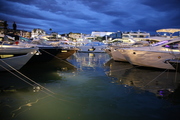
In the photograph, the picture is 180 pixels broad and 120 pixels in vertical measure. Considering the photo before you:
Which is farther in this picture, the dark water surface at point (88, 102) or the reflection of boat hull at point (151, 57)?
the reflection of boat hull at point (151, 57)

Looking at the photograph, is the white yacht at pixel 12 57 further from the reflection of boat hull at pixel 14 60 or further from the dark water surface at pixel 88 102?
the dark water surface at pixel 88 102

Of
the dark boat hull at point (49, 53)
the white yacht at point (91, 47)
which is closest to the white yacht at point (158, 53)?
the dark boat hull at point (49, 53)

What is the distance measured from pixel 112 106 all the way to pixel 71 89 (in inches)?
107

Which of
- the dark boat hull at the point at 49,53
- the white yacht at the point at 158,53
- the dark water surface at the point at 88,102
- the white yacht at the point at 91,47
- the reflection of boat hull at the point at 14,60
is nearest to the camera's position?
the dark water surface at the point at 88,102

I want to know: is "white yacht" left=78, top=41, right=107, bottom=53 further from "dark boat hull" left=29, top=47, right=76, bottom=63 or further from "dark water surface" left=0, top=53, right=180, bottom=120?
"dark water surface" left=0, top=53, right=180, bottom=120

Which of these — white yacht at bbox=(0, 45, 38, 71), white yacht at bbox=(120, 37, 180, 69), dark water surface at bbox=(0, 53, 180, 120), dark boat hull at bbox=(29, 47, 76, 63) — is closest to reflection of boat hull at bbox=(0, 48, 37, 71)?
white yacht at bbox=(0, 45, 38, 71)

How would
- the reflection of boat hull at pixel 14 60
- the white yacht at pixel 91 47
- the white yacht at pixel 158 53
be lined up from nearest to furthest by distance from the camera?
the reflection of boat hull at pixel 14 60 → the white yacht at pixel 158 53 → the white yacht at pixel 91 47

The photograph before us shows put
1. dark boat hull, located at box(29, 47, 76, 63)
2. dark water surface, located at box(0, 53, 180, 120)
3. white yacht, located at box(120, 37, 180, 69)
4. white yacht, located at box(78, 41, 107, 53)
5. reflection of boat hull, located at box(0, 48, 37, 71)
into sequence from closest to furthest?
1. dark water surface, located at box(0, 53, 180, 120)
2. reflection of boat hull, located at box(0, 48, 37, 71)
3. white yacht, located at box(120, 37, 180, 69)
4. dark boat hull, located at box(29, 47, 76, 63)
5. white yacht, located at box(78, 41, 107, 53)

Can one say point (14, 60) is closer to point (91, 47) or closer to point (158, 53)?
point (158, 53)

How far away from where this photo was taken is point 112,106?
589 centimetres

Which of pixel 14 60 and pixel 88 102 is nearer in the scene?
pixel 88 102

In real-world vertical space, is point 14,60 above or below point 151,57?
below

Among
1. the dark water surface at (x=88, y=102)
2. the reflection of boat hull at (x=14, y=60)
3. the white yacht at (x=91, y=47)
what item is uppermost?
the white yacht at (x=91, y=47)

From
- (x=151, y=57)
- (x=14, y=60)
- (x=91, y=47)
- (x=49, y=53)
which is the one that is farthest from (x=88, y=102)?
(x=91, y=47)
